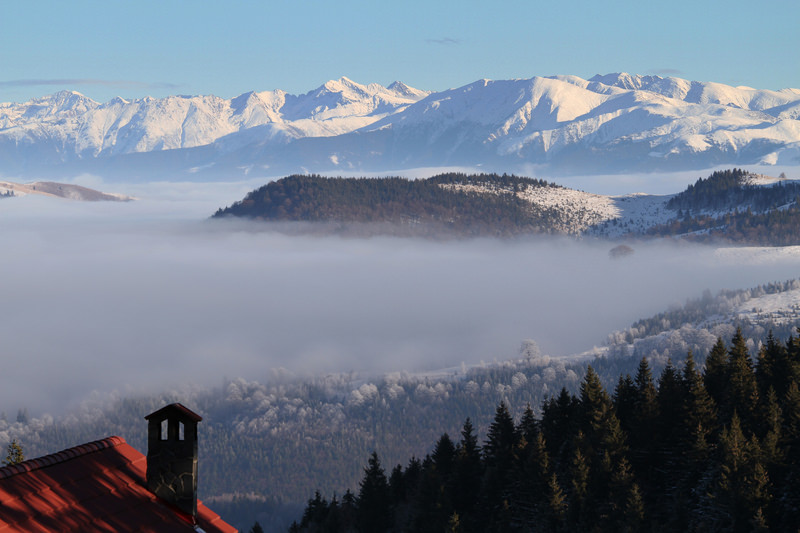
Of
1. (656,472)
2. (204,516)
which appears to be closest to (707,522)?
(656,472)

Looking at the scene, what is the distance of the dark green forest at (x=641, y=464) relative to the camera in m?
81.6

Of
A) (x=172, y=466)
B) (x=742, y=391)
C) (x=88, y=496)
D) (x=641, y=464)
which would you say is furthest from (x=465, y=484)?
(x=88, y=496)

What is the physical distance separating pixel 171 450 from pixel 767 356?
320ft

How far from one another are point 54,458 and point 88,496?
1011mm

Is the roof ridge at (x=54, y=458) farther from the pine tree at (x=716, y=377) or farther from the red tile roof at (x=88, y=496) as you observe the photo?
the pine tree at (x=716, y=377)

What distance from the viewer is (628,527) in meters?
82.4

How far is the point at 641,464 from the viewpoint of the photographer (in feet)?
313

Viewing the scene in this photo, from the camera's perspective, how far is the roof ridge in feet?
51.6

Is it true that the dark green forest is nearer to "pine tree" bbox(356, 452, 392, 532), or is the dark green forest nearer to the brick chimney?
"pine tree" bbox(356, 452, 392, 532)

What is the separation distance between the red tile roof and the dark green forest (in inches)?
2810

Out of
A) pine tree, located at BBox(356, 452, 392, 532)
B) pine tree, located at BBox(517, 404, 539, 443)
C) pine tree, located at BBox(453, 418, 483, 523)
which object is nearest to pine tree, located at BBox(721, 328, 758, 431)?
pine tree, located at BBox(517, 404, 539, 443)

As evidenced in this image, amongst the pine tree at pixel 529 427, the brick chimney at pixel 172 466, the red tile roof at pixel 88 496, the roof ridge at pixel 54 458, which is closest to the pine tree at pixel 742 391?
the pine tree at pixel 529 427

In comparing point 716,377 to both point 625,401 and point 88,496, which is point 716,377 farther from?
point 88,496

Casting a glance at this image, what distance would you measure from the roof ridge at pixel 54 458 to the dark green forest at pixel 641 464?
7193cm
